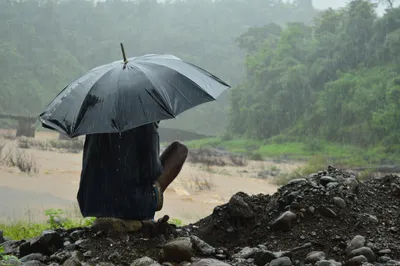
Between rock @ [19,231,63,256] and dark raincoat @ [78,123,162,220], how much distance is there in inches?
19.5

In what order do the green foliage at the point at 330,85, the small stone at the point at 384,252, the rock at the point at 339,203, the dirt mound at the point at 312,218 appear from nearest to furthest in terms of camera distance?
the small stone at the point at 384,252, the dirt mound at the point at 312,218, the rock at the point at 339,203, the green foliage at the point at 330,85

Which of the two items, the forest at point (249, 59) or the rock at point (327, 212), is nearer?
the rock at point (327, 212)

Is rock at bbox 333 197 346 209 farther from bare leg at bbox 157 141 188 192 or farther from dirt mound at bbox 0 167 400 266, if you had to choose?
bare leg at bbox 157 141 188 192

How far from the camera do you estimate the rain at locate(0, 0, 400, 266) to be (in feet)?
13.3

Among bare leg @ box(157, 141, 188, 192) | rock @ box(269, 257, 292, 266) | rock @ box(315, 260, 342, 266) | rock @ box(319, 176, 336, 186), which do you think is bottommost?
rock @ box(269, 257, 292, 266)

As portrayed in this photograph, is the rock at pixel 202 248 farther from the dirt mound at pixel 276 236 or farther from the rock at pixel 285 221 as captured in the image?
the rock at pixel 285 221

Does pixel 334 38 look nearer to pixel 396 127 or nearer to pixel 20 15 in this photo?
pixel 396 127

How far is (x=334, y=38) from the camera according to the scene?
29953mm

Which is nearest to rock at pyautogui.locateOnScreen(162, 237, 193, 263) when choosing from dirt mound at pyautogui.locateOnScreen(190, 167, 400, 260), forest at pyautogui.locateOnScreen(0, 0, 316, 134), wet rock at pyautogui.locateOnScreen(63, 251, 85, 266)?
wet rock at pyautogui.locateOnScreen(63, 251, 85, 266)

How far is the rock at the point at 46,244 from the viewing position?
4414 mm

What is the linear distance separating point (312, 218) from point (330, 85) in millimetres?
24296

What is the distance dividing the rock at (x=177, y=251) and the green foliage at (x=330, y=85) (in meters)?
21.3

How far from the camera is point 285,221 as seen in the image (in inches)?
184

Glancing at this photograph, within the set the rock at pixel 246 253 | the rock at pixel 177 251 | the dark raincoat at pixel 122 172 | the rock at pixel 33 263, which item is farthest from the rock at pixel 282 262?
the rock at pixel 33 263
